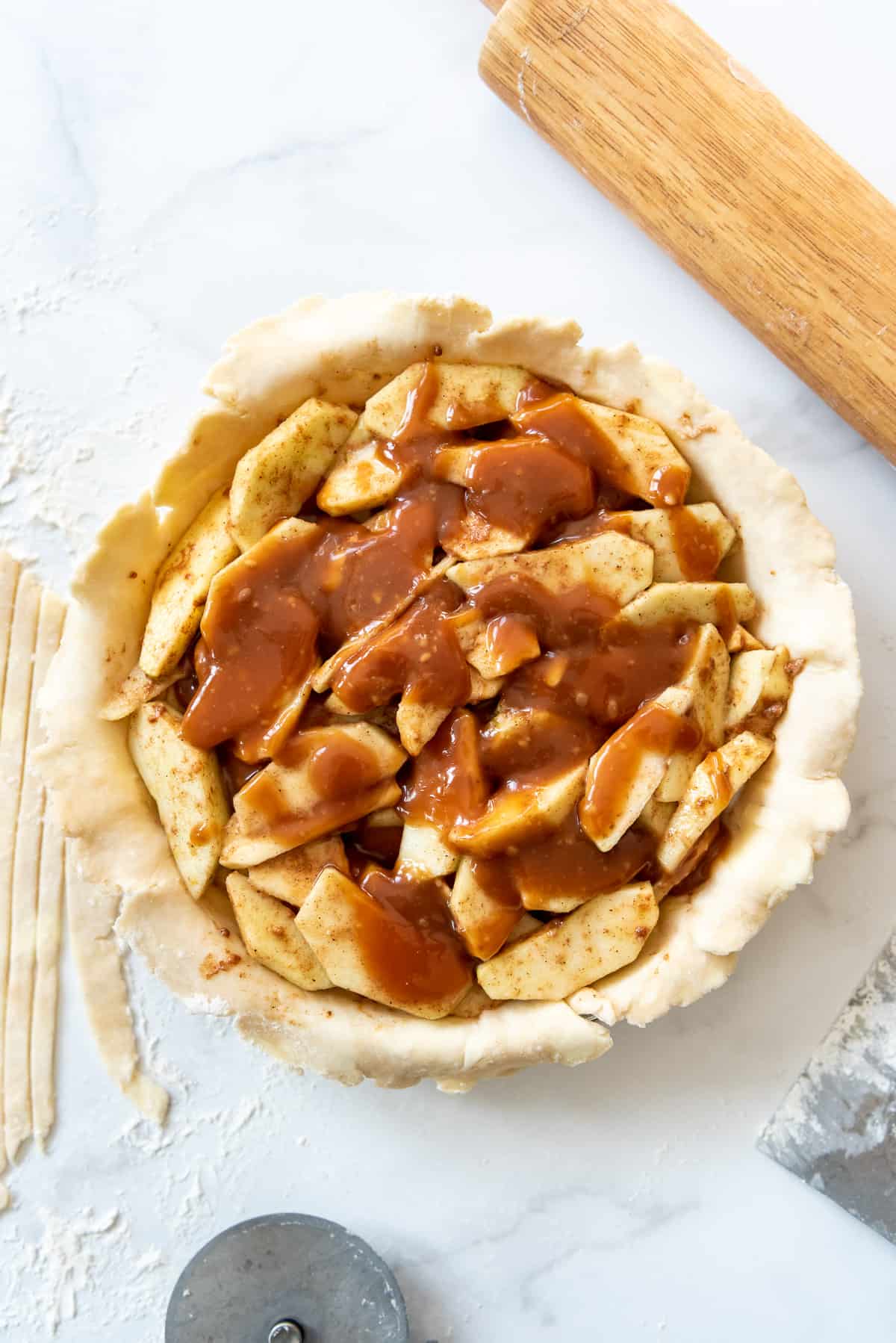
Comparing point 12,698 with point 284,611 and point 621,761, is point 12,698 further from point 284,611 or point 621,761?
point 621,761

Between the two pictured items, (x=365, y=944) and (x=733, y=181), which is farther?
(x=733, y=181)

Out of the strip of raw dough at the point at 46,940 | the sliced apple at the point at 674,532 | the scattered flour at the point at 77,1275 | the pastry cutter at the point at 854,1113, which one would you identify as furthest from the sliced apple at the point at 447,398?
the scattered flour at the point at 77,1275

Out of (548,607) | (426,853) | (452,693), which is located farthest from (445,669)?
(426,853)

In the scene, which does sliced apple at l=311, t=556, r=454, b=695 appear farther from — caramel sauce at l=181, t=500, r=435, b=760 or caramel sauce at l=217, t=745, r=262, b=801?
caramel sauce at l=217, t=745, r=262, b=801

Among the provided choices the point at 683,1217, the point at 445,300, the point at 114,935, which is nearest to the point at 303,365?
the point at 445,300

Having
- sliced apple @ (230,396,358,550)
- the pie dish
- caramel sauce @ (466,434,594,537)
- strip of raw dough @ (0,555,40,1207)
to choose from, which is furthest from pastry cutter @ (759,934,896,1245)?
strip of raw dough @ (0,555,40,1207)

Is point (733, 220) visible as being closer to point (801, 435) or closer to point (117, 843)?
point (801, 435)
